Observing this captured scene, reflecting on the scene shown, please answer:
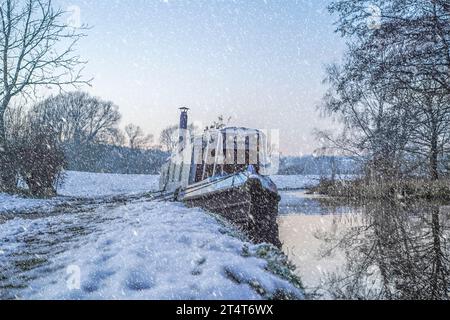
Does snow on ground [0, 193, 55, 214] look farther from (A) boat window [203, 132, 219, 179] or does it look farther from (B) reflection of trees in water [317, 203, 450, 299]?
(B) reflection of trees in water [317, 203, 450, 299]

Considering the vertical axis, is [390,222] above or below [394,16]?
below

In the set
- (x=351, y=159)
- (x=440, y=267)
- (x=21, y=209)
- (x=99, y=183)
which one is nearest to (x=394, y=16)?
(x=440, y=267)

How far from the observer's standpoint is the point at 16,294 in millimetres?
3076

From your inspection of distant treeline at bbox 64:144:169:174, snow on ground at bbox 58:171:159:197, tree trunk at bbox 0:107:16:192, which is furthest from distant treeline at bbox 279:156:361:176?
distant treeline at bbox 64:144:169:174

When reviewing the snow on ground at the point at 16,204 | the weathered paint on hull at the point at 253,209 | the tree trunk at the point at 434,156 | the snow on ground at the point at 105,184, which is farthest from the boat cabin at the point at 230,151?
→ the snow on ground at the point at 105,184

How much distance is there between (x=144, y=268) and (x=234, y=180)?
5.17 meters

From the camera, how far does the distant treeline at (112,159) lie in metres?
46.2

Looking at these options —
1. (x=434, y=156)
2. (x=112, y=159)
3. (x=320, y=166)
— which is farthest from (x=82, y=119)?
(x=434, y=156)

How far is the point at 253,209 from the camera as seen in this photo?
7895 millimetres

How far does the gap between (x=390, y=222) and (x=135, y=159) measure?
50.7 meters

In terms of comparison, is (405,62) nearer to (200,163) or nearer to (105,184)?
(200,163)

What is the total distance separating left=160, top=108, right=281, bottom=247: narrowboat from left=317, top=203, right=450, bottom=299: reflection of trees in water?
4.79 ft

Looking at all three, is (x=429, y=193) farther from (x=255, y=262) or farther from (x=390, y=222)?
(x=255, y=262)
